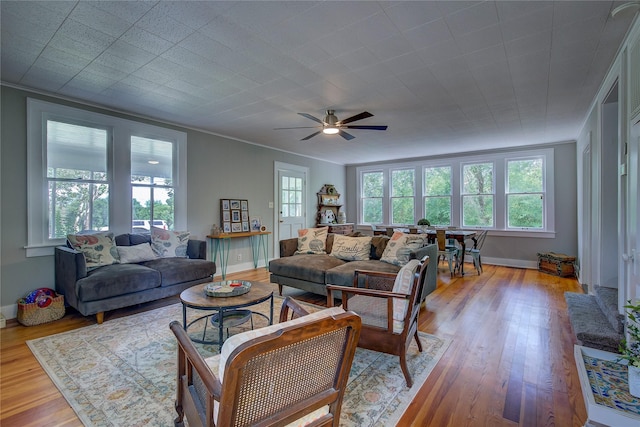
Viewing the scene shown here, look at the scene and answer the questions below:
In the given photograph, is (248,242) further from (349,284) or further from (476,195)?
(476,195)

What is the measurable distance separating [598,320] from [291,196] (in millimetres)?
5403

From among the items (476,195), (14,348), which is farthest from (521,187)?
(14,348)

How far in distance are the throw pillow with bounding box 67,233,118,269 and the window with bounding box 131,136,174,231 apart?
71 centimetres

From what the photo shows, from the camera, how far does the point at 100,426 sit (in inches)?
64.8

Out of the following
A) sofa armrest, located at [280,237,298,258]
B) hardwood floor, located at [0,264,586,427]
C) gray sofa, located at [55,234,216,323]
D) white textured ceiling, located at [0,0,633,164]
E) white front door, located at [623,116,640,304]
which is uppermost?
white textured ceiling, located at [0,0,633,164]

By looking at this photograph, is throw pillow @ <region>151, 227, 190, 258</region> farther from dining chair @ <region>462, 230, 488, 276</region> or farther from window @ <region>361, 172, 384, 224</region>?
window @ <region>361, 172, 384, 224</region>

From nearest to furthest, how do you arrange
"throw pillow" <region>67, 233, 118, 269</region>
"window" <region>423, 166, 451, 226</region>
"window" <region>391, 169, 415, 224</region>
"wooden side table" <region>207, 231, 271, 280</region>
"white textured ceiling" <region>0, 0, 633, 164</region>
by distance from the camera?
1. "white textured ceiling" <region>0, 0, 633, 164</region>
2. "throw pillow" <region>67, 233, 118, 269</region>
3. "wooden side table" <region>207, 231, 271, 280</region>
4. "window" <region>423, 166, 451, 226</region>
5. "window" <region>391, 169, 415, 224</region>

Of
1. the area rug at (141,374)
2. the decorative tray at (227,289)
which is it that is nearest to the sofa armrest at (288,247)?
the area rug at (141,374)

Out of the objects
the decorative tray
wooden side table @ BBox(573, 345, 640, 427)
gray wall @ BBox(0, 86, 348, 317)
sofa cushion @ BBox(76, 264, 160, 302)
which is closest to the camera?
wooden side table @ BBox(573, 345, 640, 427)

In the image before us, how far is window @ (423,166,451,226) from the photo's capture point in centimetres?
709

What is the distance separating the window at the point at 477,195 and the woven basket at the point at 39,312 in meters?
7.19

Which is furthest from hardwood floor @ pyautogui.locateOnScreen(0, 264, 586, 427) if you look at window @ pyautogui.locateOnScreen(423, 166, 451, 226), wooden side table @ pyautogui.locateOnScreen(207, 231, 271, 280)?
window @ pyautogui.locateOnScreen(423, 166, 451, 226)

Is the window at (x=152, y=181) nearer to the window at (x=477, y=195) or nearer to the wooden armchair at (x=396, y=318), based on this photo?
the wooden armchair at (x=396, y=318)

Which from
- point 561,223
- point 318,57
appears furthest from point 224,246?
point 561,223
